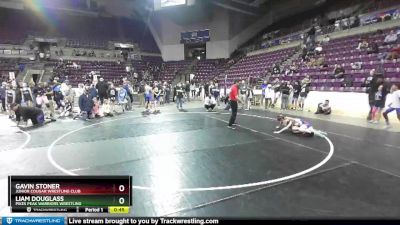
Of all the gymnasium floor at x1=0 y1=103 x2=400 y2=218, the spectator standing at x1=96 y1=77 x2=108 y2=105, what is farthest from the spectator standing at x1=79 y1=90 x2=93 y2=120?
the gymnasium floor at x1=0 y1=103 x2=400 y2=218

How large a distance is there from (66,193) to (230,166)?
312cm

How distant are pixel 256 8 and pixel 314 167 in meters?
29.4

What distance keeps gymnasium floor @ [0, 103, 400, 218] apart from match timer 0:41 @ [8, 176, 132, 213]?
691 millimetres

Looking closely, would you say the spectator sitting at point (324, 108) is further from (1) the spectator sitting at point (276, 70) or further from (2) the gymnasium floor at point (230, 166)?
(1) the spectator sitting at point (276, 70)

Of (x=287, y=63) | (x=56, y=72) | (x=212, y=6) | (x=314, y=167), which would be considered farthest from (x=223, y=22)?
(x=314, y=167)

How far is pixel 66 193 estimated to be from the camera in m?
2.96

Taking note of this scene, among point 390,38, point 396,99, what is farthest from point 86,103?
point 390,38

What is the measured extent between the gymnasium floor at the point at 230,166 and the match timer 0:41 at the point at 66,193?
2.27ft

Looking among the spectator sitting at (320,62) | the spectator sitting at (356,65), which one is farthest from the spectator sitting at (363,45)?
the spectator sitting at (356,65)

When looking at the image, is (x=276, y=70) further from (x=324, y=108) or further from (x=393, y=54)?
(x=324, y=108)

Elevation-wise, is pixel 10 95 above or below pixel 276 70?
below

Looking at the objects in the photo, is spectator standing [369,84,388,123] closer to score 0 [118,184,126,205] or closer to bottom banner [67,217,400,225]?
bottom banner [67,217,400,225]

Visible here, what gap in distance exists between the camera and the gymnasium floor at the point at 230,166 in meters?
3.69

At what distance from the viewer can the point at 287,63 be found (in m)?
22.3
